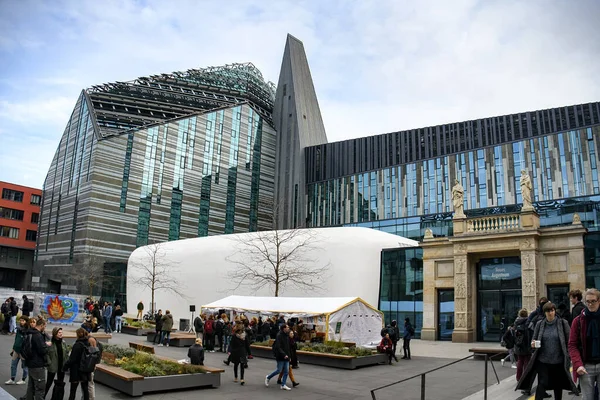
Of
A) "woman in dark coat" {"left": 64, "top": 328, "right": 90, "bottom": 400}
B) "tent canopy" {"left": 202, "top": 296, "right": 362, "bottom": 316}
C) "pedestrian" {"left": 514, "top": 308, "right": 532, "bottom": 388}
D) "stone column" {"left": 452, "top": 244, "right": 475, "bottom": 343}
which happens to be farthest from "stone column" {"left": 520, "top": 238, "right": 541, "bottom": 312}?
"woman in dark coat" {"left": 64, "top": 328, "right": 90, "bottom": 400}

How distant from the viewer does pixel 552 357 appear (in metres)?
7.29

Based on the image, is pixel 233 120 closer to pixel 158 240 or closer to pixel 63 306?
pixel 158 240

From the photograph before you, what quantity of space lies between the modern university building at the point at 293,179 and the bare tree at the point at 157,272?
1085 cm

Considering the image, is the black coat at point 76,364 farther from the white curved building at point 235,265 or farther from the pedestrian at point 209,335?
the white curved building at point 235,265

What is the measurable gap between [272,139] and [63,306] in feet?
204

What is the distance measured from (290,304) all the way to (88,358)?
52.9 ft

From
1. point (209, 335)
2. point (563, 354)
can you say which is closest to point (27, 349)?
point (563, 354)

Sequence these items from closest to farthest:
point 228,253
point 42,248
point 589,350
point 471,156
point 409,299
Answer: point 589,350, point 409,299, point 228,253, point 471,156, point 42,248

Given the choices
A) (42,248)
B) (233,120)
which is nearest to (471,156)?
(233,120)

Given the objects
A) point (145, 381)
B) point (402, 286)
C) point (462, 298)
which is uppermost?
point (402, 286)

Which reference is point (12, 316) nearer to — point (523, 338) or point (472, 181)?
point (523, 338)

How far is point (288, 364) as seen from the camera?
13.7 metres

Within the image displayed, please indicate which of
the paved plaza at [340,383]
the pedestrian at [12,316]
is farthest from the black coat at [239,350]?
the pedestrian at [12,316]

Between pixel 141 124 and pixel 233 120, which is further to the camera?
pixel 233 120
